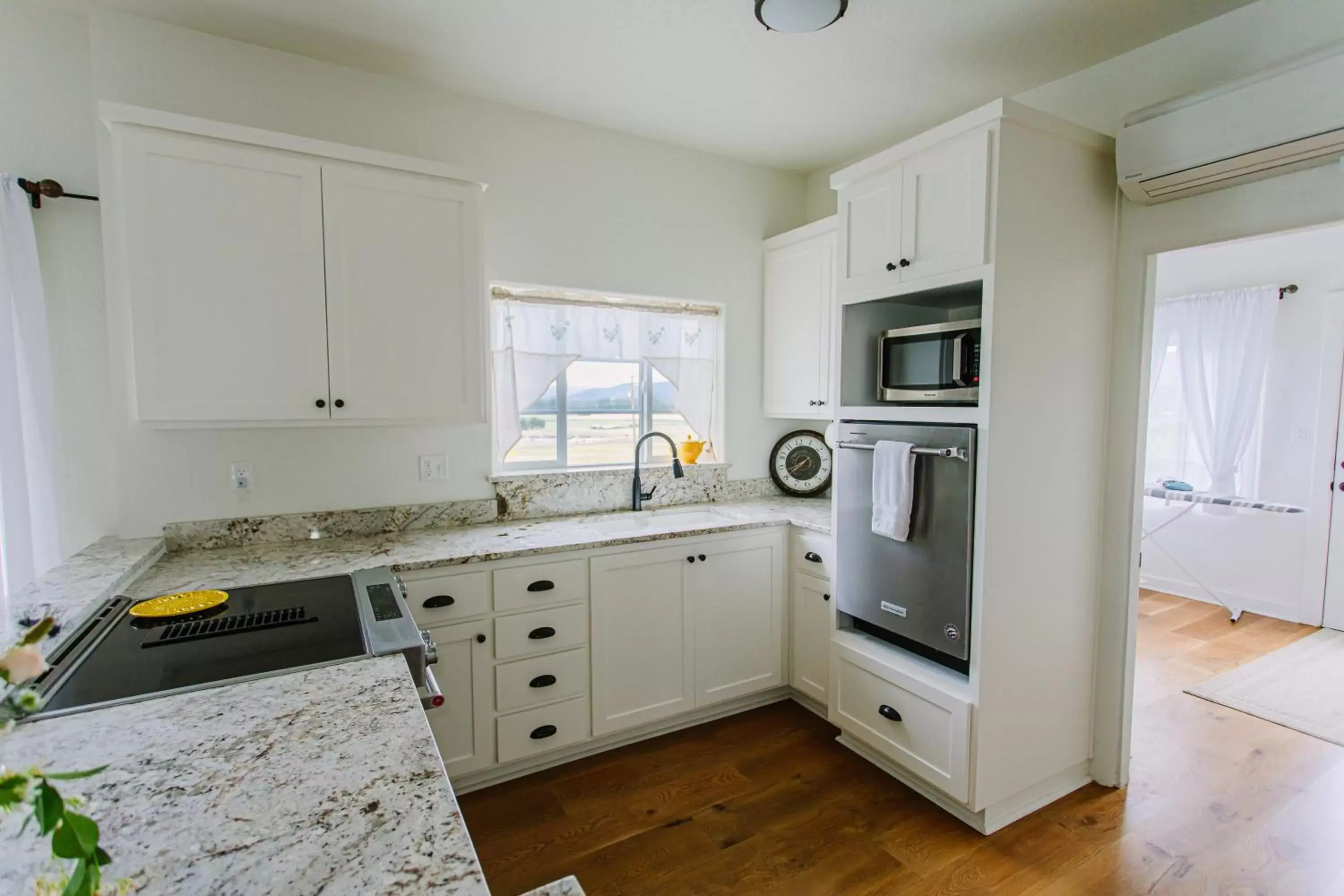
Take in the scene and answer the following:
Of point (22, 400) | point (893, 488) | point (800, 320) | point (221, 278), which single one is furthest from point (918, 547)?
point (22, 400)

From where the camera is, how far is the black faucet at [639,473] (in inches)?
119

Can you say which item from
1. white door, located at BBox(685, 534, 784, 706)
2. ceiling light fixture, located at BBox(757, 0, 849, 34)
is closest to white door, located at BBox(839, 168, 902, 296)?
ceiling light fixture, located at BBox(757, 0, 849, 34)

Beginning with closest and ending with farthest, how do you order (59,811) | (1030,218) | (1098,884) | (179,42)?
(59,811), (1098,884), (1030,218), (179,42)

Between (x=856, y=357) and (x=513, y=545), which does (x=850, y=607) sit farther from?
(x=513, y=545)

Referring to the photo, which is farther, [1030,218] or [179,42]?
[179,42]

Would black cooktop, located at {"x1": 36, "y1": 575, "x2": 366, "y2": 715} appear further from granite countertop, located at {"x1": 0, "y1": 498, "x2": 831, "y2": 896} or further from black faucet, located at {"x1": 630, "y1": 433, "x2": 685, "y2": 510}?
black faucet, located at {"x1": 630, "y1": 433, "x2": 685, "y2": 510}

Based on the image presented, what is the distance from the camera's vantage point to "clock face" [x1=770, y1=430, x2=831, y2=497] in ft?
11.3

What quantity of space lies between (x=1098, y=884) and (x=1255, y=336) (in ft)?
13.0

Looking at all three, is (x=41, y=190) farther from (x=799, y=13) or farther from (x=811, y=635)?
(x=811, y=635)

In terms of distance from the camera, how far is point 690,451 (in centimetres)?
329

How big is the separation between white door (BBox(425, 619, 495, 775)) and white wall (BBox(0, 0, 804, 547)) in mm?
689

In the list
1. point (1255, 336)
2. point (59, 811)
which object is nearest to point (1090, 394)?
point (59, 811)

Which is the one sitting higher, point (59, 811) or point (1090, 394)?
point (1090, 394)

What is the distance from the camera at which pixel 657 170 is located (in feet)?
10.2
